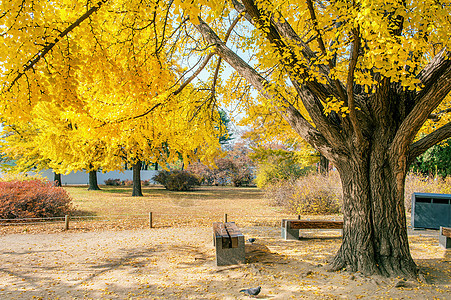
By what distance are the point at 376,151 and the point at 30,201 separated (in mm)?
10783

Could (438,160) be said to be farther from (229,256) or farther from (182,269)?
(182,269)

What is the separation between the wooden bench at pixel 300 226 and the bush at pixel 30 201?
26.8 feet

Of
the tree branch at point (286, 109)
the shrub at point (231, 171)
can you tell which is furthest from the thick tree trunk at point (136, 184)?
the tree branch at point (286, 109)

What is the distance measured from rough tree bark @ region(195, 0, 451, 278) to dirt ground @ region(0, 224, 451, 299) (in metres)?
0.36

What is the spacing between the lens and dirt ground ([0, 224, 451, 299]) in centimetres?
395

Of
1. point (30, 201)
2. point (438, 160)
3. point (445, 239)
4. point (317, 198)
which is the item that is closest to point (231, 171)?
point (438, 160)

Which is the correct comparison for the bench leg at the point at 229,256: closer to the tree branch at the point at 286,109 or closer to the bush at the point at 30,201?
the tree branch at the point at 286,109

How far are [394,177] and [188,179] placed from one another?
71.3 ft

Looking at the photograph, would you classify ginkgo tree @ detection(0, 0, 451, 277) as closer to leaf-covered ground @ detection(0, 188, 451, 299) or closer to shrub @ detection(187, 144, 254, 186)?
leaf-covered ground @ detection(0, 188, 451, 299)

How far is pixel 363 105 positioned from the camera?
4770 mm

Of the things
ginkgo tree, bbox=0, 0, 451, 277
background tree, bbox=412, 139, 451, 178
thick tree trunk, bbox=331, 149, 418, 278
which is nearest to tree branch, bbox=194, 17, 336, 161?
ginkgo tree, bbox=0, 0, 451, 277

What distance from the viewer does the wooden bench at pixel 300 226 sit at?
22.4ft

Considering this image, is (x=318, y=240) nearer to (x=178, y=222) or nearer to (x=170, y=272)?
(x=170, y=272)

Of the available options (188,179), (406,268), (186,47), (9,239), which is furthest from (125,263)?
(188,179)
